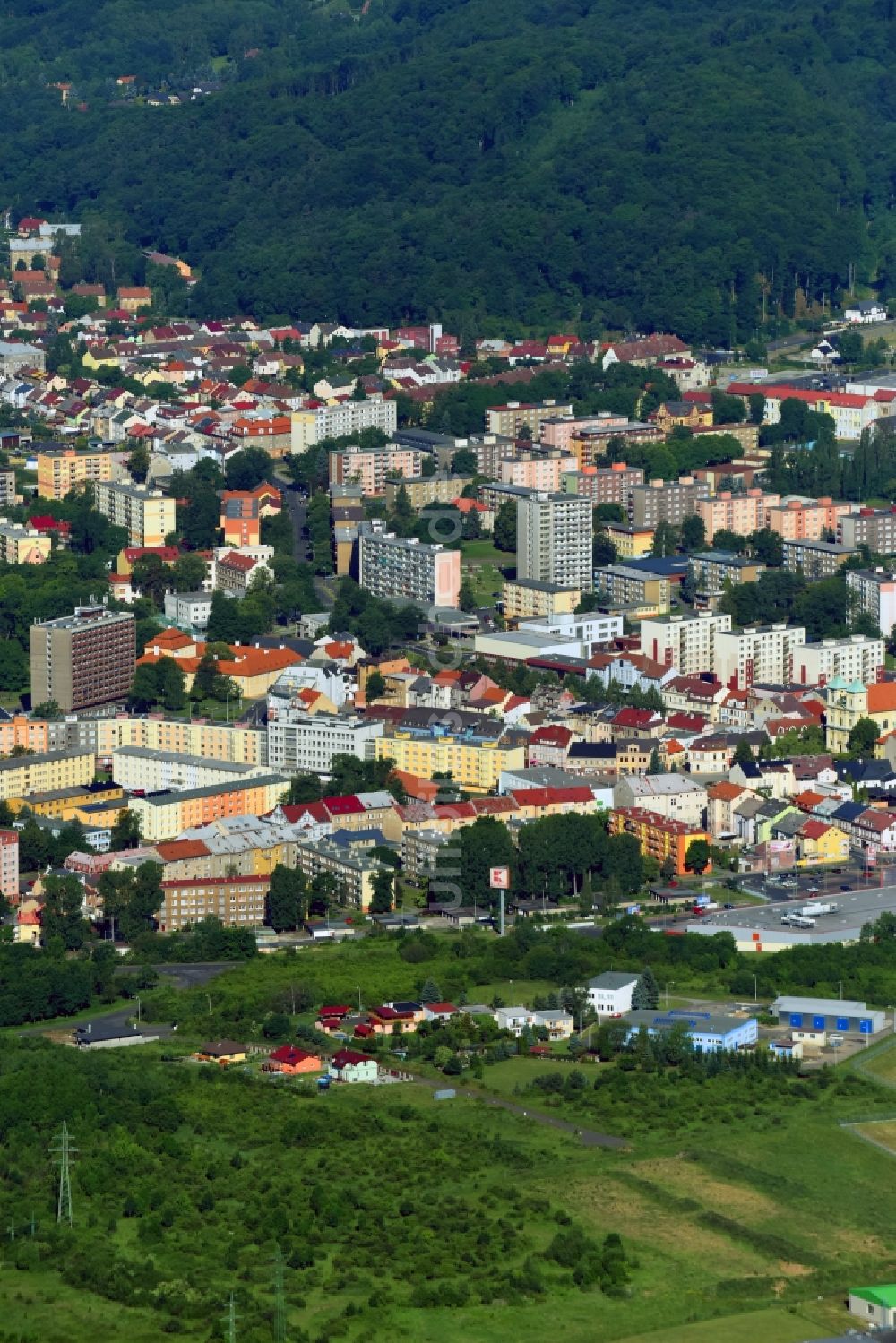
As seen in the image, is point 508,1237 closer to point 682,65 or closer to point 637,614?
point 637,614

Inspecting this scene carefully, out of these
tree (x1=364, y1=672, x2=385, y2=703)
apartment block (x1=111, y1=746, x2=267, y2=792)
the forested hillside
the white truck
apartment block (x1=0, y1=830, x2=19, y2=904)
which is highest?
the forested hillside

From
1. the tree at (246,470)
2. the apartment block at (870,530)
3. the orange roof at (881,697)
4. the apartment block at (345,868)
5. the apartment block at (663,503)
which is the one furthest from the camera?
the tree at (246,470)

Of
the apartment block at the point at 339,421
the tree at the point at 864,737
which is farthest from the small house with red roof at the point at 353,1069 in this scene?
the apartment block at the point at 339,421

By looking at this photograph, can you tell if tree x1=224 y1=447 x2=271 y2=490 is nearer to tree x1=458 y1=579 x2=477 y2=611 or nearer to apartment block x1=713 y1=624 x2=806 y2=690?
tree x1=458 y1=579 x2=477 y2=611

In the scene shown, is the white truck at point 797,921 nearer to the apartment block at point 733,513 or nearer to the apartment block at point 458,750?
the apartment block at point 458,750

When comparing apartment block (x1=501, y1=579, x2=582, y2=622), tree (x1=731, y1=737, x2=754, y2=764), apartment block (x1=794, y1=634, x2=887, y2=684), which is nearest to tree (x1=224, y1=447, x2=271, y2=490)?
apartment block (x1=501, y1=579, x2=582, y2=622)

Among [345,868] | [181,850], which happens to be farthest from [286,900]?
[181,850]

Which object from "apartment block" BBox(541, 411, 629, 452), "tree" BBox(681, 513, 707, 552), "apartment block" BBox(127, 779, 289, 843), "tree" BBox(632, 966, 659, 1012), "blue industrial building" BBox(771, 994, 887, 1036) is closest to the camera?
"blue industrial building" BBox(771, 994, 887, 1036)
